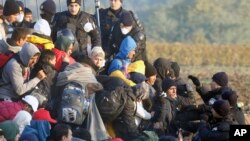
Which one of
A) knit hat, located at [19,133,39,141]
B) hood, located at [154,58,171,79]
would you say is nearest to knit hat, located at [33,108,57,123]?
knit hat, located at [19,133,39,141]

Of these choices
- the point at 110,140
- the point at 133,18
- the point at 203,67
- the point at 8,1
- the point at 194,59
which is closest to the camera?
the point at 110,140

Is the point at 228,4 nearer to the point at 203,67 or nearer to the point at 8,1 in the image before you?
the point at 203,67

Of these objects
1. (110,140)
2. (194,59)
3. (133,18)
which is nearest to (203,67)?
(194,59)

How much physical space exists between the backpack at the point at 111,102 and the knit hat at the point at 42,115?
87 cm

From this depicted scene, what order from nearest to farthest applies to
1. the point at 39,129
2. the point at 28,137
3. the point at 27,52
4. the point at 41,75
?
the point at 28,137 → the point at 39,129 → the point at 27,52 → the point at 41,75

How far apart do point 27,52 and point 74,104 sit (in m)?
0.96

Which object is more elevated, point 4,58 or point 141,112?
point 4,58

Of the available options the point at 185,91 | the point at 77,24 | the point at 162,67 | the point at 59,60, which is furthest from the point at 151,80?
the point at 59,60

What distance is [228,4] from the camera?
71.8 metres

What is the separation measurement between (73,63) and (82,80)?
44 cm

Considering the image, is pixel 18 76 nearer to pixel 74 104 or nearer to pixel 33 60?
pixel 33 60

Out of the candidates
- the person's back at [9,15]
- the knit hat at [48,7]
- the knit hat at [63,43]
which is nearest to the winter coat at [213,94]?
the knit hat at [63,43]

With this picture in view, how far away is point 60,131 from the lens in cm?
1284

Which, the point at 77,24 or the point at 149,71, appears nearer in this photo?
the point at 149,71
